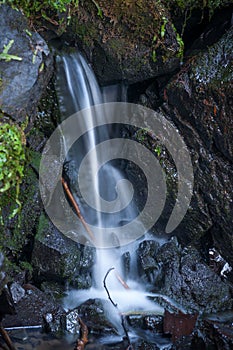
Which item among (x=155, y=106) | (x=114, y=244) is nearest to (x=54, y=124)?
(x=155, y=106)

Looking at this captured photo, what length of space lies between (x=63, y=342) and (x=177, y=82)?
7.94ft

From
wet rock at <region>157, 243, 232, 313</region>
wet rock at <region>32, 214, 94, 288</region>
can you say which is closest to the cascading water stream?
wet rock at <region>32, 214, 94, 288</region>

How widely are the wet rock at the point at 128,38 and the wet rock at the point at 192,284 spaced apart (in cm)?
181

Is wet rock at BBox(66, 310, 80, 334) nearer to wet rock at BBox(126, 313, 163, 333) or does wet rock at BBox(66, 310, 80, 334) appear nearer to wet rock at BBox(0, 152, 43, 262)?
wet rock at BBox(126, 313, 163, 333)

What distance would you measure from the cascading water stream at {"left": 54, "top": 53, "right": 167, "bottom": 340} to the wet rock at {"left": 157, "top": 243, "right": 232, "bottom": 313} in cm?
28

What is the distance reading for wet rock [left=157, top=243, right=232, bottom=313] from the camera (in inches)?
159

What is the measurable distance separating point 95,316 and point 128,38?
8.14 ft

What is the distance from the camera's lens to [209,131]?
3947 millimetres

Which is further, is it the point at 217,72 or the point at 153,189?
the point at 153,189

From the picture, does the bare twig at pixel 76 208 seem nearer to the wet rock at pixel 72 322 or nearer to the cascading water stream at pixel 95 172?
the cascading water stream at pixel 95 172

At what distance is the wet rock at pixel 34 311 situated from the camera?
11.3 ft

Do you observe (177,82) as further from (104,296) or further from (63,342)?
(63,342)

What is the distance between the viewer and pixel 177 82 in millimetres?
3990

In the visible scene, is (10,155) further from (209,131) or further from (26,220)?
(209,131)
